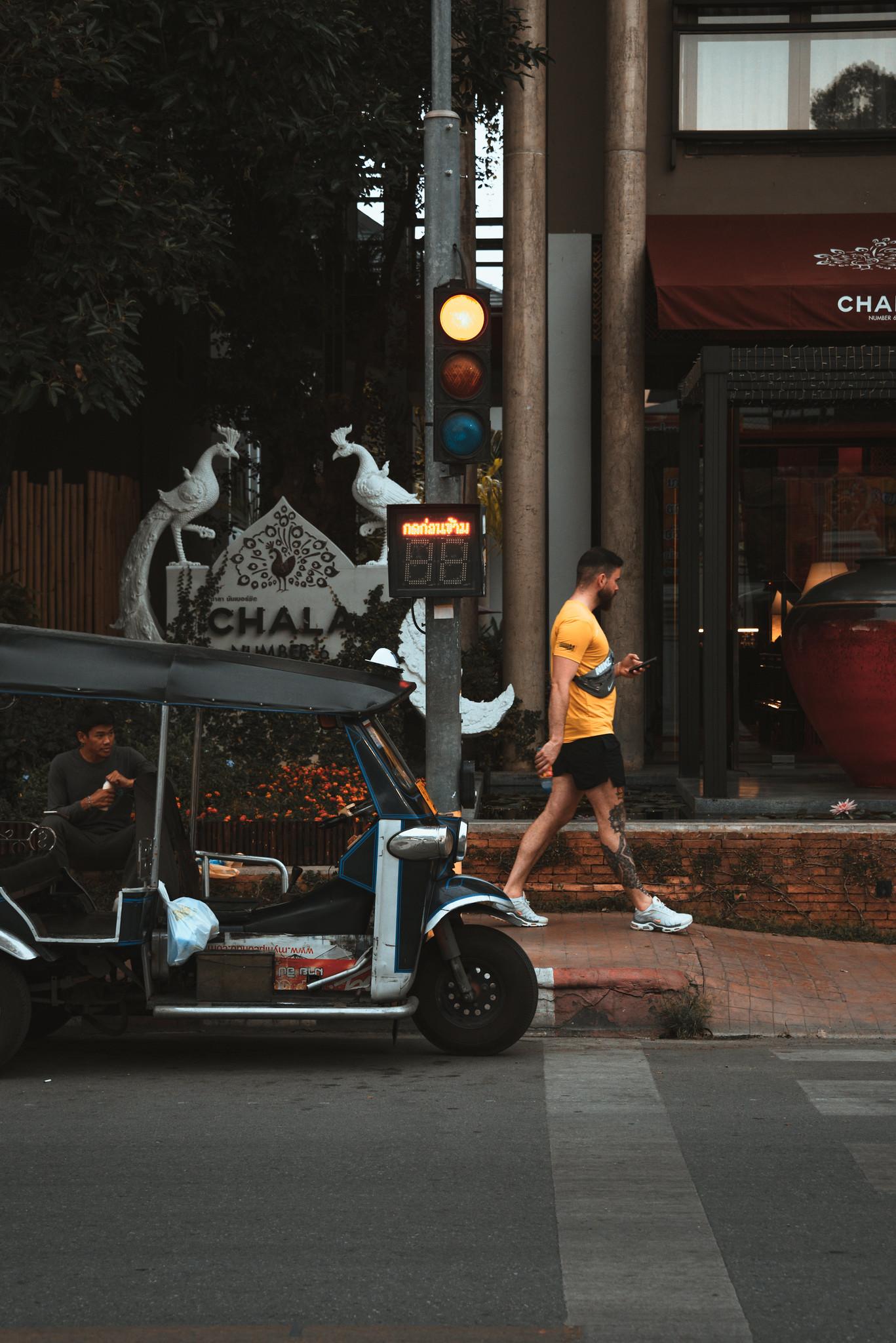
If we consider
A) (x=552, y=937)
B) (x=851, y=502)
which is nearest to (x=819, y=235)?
(x=851, y=502)

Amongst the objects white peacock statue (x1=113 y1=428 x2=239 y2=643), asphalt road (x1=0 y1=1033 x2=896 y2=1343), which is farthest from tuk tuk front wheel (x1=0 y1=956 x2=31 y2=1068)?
white peacock statue (x1=113 y1=428 x2=239 y2=643)

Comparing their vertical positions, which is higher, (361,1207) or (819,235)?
(819,235)

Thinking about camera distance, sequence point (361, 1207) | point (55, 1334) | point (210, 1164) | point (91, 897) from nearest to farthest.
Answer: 1. point (55, 1334)
2. point (361, 1207)
3. point (210, 1164)
4. point (91, 897)

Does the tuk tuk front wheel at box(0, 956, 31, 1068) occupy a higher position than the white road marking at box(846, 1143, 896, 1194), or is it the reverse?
the tuk tuk front wheel at box(0, 956, 31, 1068)

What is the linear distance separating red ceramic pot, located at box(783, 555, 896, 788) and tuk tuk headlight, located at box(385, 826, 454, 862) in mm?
5235

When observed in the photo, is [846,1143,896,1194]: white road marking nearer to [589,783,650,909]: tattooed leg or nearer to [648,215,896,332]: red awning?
[589,783,650,909]: tattooed leg

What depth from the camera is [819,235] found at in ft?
47.4

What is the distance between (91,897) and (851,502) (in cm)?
918

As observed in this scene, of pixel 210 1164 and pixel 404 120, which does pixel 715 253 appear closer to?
pixel 404 120

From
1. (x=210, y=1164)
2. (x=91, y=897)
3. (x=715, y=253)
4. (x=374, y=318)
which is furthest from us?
(x=374, y=318)

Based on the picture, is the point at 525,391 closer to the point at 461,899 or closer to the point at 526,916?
the point at 526,916

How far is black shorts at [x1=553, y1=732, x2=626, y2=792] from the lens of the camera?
9141 millimetres

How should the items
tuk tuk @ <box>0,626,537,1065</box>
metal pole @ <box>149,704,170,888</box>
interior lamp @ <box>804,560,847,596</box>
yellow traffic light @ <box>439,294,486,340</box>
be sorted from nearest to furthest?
metal pole @ <box>149,704,170,888</box>
tuk tuk @ <box>0,626,537,1065</box>
yellow traffic light @ <box>439,294,486,340</box>
interior lamp @ <box>804,560,847,596</box>

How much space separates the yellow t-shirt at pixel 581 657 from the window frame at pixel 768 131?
309 inches
